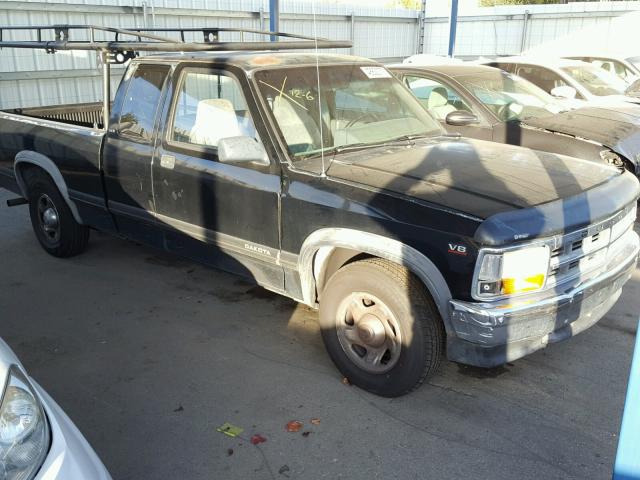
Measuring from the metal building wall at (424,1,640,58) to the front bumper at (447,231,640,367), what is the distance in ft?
61.9

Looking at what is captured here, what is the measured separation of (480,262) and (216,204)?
6.31 feet

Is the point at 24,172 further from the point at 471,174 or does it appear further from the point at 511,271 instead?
the point at 511,271

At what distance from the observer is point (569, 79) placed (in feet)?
30.3

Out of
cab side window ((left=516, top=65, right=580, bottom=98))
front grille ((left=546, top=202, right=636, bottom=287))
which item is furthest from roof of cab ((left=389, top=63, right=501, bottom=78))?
front grille ((left=546, top=202, right=636, bottom=287))

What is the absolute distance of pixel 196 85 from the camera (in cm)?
431

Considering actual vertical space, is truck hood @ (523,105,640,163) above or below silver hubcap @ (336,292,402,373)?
above

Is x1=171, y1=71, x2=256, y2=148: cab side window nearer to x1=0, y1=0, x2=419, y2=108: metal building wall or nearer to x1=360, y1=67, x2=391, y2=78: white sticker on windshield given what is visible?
x1=360, y1=67, x2=391, y2=78: white sticker on windshield

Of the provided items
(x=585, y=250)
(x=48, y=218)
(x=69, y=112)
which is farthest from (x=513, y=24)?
(x=585, y=250)

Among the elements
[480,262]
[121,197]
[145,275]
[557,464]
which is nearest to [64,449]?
[480,262]

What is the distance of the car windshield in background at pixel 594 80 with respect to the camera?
33.5 ft

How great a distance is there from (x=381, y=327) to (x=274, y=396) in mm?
775

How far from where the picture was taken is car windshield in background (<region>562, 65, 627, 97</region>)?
10203 mm

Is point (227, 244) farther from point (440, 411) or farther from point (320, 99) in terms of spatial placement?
point (440, 411)

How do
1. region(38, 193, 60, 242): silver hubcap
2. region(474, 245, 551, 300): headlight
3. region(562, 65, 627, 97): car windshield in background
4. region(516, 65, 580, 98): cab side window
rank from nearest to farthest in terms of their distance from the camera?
region(474, 245, 551, 300): headlight → region(38, 193, 60, 242): silver hubcap → region(516, 65, 580, 98): cab side window → region(562, 65, 627, 97): car windshield in background
